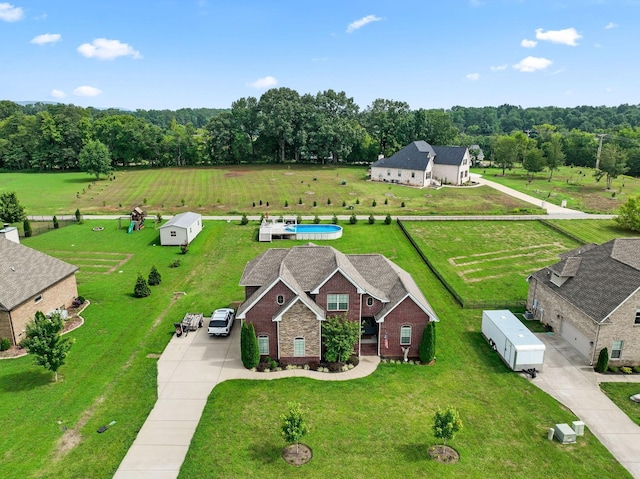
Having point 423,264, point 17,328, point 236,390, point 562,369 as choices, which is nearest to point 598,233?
point 423,264

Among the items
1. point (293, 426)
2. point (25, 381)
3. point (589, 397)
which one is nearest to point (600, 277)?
point (589, 397)

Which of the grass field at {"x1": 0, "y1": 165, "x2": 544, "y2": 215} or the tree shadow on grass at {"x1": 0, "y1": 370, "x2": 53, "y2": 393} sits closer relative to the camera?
the tree shadow on grass at {"x1": 0, "y1": 370, "x2": 53, "y2": 393}

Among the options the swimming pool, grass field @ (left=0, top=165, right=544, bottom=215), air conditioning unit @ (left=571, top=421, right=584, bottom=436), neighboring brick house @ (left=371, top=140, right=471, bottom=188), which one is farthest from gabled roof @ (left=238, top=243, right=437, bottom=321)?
neighboring brick house @ (left=371, top=140, right=471, bottom=188)

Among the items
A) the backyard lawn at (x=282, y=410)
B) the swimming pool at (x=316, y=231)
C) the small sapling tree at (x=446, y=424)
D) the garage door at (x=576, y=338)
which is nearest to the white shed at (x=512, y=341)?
the backyard lawn at (x=282, y=410)

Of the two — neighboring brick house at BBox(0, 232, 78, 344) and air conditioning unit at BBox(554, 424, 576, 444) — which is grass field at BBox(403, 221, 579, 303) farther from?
neighboring brick house at BBox(0, 232, 78, 344)

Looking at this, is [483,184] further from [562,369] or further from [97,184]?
[97,184]

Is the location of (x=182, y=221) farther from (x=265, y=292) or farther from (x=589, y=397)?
(x=589, y=397)
